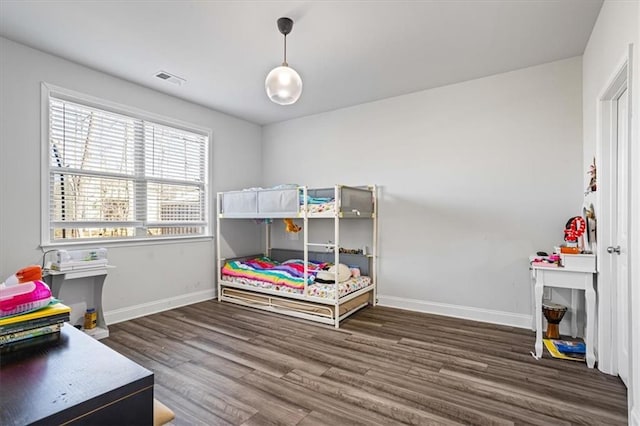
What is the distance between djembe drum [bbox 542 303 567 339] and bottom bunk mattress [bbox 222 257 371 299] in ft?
6.20

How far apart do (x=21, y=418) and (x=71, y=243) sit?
3.30 metres

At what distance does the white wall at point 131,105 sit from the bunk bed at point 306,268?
1.52 ft

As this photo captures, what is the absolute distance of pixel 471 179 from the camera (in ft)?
12.1

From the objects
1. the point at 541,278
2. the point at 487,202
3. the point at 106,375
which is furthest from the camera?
the point at 487,202

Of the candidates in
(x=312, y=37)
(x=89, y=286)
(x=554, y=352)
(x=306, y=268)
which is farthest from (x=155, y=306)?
(x=554, y=352)

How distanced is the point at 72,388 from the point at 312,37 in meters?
2.87

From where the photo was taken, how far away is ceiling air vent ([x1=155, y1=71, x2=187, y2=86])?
3524mm

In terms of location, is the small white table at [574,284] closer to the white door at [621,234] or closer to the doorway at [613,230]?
the doorway at [613,230]

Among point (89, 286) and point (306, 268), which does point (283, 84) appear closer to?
point (306, 268)

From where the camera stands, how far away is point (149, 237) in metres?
3.94

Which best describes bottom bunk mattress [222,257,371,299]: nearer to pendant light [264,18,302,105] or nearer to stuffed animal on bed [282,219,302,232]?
stuffed animal on bed [282,219,302,232]

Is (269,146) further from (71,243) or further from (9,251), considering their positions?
(9,251)

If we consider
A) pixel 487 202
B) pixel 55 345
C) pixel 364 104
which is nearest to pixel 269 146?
pixel 364 104

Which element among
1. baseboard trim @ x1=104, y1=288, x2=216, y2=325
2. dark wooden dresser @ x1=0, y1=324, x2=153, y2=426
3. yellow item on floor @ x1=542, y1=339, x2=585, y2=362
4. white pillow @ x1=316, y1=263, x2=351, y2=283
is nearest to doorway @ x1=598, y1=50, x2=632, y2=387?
yellow item on floor @ x1=542, y1=339, x2=585, y2=362
